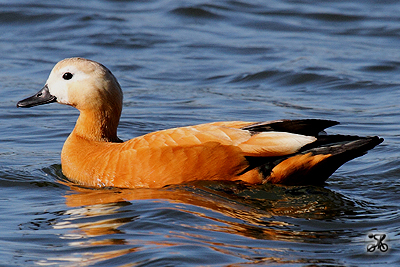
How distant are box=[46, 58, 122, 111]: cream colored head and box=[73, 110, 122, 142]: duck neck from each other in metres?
0.08

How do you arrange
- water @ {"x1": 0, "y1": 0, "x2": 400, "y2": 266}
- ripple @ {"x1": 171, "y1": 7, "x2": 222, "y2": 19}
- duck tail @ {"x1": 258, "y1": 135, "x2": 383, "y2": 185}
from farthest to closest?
1. ripple @ {"x1": 171, "y1": 7, "x2": 222, "y2": 19}
2. duck tail @ {"x1": 258, "y1": 135, "x2": 383, "y2": 185}
3. water @ {"x1": 0, "y1": 0, "x2": 400, "y2": 266}

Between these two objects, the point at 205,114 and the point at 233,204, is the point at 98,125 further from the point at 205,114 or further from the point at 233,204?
the point at 205,114

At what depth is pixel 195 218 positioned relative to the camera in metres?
5.69

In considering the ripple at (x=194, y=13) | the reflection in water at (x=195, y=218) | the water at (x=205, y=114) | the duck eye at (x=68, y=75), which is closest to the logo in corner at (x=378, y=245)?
the water at (x=205, y=114)

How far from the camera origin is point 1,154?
8156 mm

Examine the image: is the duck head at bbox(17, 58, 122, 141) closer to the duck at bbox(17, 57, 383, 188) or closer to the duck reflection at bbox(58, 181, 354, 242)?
the duck at bbox(17, 57, 383, 188)

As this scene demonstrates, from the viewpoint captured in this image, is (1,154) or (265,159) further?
(1,154)

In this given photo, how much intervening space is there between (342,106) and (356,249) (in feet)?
19.1

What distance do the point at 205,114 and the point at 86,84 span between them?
3249 millimetres

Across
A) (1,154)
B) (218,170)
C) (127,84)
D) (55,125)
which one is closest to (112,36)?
(127,84)

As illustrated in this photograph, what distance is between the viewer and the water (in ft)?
17.1

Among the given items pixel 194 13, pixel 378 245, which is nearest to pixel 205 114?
pixel 378 245

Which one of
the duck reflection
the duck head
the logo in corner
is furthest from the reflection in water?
the duck head

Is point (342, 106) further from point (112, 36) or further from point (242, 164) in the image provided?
point (112, 36)
